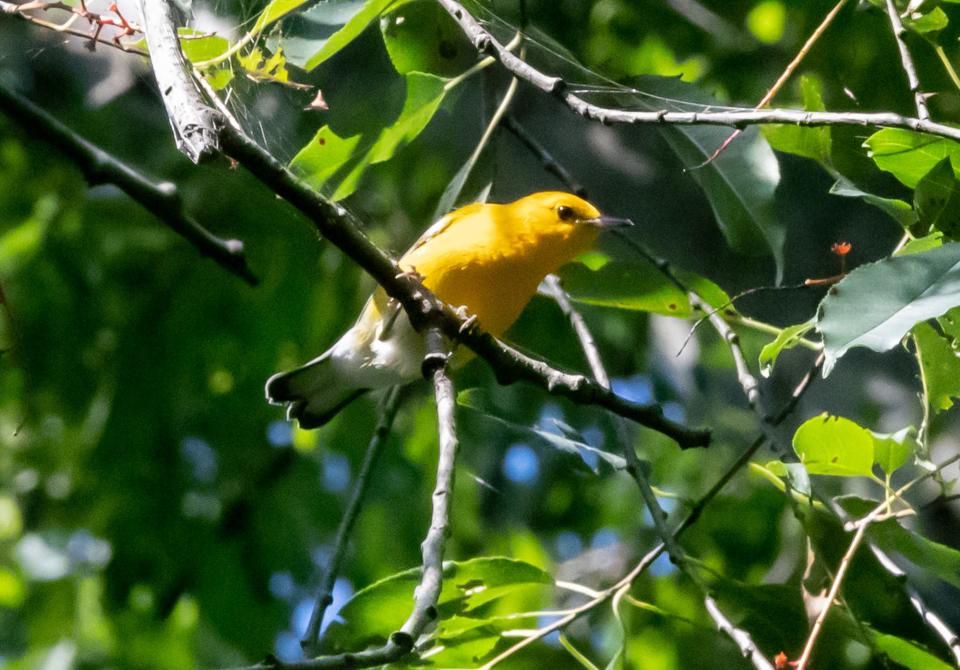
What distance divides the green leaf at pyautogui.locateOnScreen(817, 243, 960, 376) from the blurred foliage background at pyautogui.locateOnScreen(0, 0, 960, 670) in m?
1.68

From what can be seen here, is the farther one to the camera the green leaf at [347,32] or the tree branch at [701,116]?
the green leaf at [347,32]

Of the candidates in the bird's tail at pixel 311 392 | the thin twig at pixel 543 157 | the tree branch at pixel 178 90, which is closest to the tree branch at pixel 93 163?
the tree branch at pixel 178 90

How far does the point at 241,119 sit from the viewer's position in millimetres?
2287

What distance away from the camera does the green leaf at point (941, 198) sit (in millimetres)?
2016

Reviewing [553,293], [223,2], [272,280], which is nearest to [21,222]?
[272,280]

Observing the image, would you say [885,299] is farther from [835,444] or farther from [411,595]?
[411,595]

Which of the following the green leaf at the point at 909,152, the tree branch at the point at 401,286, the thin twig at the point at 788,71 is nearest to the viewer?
the tree branch at the point at 401,286

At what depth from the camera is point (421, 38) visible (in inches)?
108

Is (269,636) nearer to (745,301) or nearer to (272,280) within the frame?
(272,280)

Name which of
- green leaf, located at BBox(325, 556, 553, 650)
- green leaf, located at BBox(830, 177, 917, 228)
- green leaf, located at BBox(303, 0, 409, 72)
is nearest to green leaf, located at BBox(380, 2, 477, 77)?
green leaf, located at BBox(303, 0, 409, 72)

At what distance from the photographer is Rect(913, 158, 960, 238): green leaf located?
202 cm

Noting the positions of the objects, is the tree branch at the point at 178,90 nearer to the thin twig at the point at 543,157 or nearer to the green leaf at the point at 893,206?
the green leaf at the point at 893,206

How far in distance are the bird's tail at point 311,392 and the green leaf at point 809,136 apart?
5.24 feet

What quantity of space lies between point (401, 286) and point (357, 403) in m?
2.73
